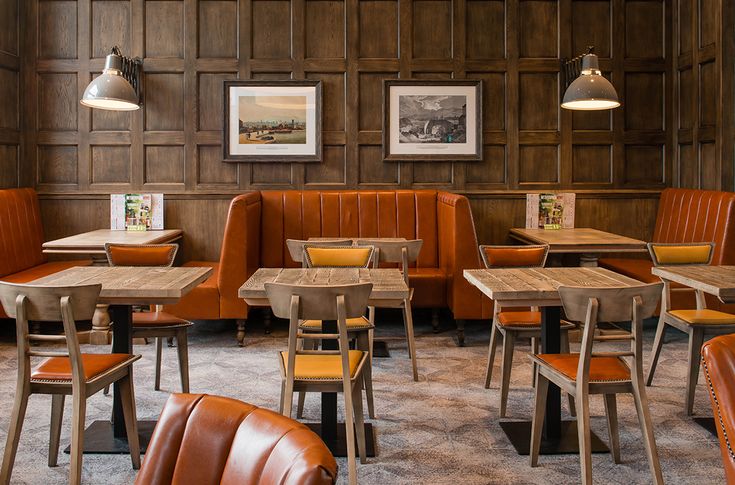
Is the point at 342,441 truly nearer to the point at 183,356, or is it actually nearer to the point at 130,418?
the point at 130,418

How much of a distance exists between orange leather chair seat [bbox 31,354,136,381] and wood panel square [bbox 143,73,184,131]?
4092mm

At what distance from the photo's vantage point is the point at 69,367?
3293mm

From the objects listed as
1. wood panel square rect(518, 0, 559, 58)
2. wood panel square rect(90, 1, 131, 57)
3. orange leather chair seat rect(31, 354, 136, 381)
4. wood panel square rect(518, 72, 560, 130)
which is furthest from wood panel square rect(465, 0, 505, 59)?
orange leather chair seat rect(31, 354, 136, 381)

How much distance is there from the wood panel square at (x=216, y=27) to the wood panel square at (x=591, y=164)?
3.51 meters

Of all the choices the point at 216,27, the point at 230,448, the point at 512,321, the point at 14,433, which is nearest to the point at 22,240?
the point at 216,27

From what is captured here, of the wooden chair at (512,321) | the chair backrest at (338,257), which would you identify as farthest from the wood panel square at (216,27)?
the wooden chair at (512,321)

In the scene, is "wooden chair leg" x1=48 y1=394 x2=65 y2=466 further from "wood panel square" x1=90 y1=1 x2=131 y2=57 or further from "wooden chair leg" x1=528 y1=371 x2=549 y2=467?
"wood panel square" x1=90 y1=1 x2=131 y2=57

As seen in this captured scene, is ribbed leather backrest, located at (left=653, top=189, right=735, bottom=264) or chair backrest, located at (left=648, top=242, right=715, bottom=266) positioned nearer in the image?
chair backrest, located at (left=648, top=242, right=715, bottom=266)

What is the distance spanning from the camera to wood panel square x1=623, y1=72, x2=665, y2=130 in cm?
730

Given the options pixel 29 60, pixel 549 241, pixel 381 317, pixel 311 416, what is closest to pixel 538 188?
pixel 549 241

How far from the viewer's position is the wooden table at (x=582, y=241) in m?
5.86

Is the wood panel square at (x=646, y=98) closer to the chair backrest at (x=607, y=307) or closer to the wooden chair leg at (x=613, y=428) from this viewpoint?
the wooden chair leg at (x=613, y=428)

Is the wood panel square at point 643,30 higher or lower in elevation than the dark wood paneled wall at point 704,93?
higher

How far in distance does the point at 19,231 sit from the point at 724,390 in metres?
6.22
